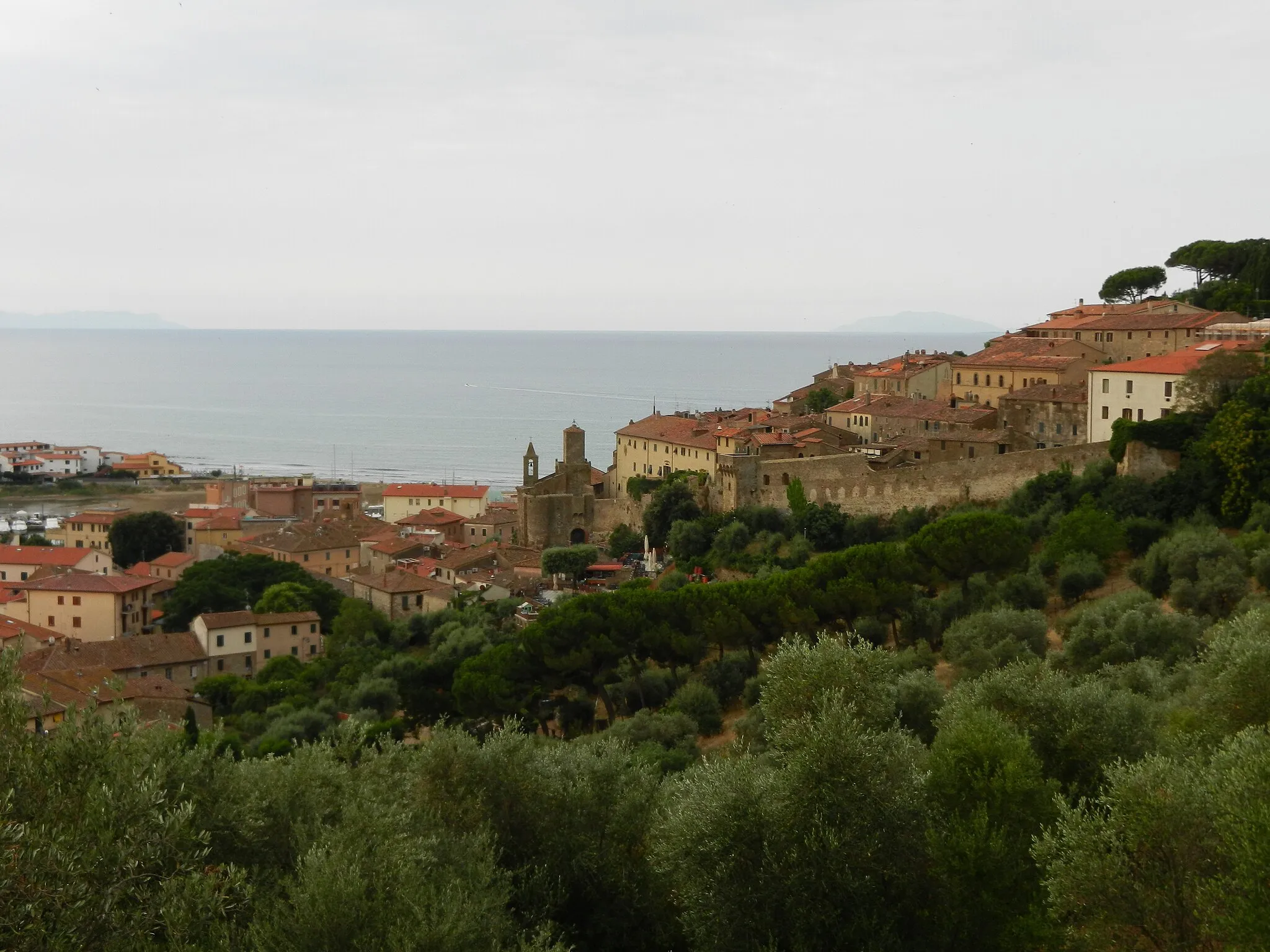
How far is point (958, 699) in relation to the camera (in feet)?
42.2

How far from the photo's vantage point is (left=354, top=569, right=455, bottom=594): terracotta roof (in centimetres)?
3688

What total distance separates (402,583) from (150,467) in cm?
4686

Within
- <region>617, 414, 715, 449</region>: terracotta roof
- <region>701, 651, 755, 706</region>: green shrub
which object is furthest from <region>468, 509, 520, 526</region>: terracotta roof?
<region>701, 651, 755, 706</region>: green shrub

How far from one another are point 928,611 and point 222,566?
24.6 meters

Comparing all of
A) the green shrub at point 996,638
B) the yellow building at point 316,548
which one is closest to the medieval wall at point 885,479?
the green shrub at point 996,638

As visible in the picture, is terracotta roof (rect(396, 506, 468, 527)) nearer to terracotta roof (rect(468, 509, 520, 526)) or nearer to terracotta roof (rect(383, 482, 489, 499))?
terracotta roof (rect(468, 509, 520, 526))

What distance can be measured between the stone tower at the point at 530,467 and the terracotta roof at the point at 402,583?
658 cm

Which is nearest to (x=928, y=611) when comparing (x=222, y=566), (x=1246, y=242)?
(x=222, y=566)

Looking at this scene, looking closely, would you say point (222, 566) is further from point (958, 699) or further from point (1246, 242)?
point (1246, 242)

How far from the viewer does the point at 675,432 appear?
1654 inches

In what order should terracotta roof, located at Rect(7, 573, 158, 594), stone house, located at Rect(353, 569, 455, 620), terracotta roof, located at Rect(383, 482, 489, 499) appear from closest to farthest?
stone house, located at Rect(353, 569, 455, 620) < terracotta roof, located at Rect(7, 573, 158, 594) < terracotta roof, located at Rect(383, 482, 489, 499)

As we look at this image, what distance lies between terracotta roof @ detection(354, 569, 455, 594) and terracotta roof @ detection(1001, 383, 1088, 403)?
55.2 feet

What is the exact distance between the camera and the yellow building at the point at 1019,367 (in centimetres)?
3719

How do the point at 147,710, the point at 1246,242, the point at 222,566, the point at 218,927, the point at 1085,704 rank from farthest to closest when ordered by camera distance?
the point at 1246,242, the point at 222,566, the point at 147,710, the point at 1085,704, the point at 218,927
